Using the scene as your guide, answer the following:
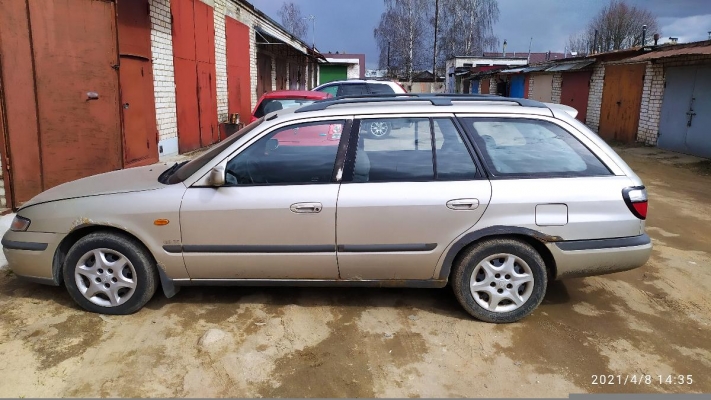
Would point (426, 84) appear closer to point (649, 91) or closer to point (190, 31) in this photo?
point (649, 91)

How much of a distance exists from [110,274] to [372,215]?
1.99 metres

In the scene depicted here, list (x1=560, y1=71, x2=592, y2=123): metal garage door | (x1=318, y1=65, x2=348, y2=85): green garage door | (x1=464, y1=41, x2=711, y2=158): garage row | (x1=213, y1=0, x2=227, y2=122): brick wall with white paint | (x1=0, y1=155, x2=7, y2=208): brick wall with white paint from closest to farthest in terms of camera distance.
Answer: (x1=0, y1=155, x2=7, y2=208): brick wall with white paint
(x1=464, y1=41, x2=711, y2=158): garage row
(x1=213, y1=0, x2=227, y2=122): brick wall with white paint
(x1=560, y1=71, x2=592, y2=123): metal garage door
(x1=318, y1=65, x2=348, y2=85): green garage door

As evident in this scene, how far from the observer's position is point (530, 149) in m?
3.79

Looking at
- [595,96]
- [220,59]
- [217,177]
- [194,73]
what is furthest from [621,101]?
[217,177]

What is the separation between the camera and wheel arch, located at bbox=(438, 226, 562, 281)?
11.8ft

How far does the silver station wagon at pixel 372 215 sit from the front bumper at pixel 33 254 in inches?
0.4

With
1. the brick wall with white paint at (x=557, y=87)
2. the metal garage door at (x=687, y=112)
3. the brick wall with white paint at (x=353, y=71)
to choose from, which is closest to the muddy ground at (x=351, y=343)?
the metal garage door at (x=687, y=112)

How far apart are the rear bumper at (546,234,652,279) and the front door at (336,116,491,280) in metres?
0.69

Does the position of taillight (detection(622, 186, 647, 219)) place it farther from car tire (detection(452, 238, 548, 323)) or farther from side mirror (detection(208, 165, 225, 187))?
side mirror (detection(208, 165, 225, 187))

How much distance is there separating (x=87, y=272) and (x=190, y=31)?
9.21 m

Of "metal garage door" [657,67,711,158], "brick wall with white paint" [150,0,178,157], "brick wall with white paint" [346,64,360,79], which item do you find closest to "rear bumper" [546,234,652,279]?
"brick wall with white paint" [150,0,178,157]

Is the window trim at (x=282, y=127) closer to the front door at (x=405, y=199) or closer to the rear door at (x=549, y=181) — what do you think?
the front door at (x=405, y=199)

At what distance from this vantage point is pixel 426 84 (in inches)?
1927

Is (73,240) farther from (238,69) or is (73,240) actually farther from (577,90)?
(577,90)
